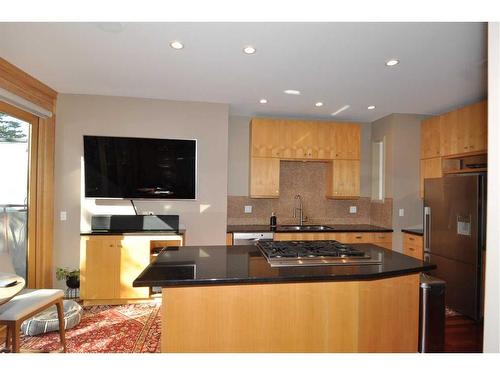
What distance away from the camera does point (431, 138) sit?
153 inches

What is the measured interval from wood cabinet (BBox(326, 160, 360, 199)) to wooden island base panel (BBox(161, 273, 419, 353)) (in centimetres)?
258

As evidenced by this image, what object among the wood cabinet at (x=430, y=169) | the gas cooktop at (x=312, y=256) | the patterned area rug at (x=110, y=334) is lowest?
the patterned area rug at (x=110, y=334)

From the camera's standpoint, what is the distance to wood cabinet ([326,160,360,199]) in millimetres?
4195

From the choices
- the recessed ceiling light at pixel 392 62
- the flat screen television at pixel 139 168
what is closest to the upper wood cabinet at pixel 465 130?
the recessed ceiling light at pixel 392 62

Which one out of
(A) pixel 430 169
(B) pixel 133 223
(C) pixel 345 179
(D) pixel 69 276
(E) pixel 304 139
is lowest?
(D) pixel 69 276

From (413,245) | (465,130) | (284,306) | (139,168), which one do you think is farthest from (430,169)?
(139,168)

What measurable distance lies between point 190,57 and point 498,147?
88.8 inches

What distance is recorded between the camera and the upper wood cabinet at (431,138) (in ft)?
12.4

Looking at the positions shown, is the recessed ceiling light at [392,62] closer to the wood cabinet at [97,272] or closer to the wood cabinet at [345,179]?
the wood cabinet at [345,179]

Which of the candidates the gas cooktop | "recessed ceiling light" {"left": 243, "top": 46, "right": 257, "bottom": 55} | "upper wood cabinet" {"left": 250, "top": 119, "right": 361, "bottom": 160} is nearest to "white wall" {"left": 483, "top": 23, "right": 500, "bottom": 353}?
the gas cooktop

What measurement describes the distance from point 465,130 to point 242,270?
3443 mm

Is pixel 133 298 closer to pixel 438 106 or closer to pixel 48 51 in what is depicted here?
pixel 48 51

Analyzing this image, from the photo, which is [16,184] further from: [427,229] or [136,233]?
[427,229]
